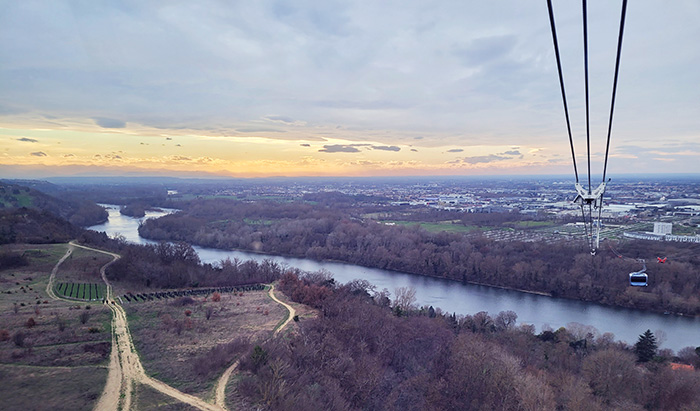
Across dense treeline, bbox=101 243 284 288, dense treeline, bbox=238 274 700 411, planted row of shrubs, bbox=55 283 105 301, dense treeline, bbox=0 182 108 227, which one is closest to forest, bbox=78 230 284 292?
dense treeline, bbox=101 243 284 288

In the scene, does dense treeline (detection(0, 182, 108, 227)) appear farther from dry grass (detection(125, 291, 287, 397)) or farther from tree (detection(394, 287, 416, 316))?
tree (detection(394, 287, 416, 316))

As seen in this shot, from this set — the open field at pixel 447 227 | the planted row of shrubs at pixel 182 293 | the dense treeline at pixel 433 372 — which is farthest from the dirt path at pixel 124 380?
the open field at pixel 447 227

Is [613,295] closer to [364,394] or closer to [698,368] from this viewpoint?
[698,368]

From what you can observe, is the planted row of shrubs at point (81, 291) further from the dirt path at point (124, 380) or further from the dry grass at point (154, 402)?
the dry grass at point (154, 402)

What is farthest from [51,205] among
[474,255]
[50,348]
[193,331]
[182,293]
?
[50,348]

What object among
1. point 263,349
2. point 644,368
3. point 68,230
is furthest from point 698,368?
point 68,230
